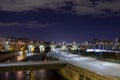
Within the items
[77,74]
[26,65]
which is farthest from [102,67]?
[26,65]

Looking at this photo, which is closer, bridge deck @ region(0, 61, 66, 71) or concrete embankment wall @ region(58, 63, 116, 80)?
concrete embankment wall @ region(58, 63, 116, 80)

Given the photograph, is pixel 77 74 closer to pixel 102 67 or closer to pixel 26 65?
pixel 102 67

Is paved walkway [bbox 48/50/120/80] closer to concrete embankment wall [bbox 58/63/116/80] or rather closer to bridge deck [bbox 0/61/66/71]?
concrete embankment wall [bbox 58/63/116/80]

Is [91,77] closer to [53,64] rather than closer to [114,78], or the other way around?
[114,78]

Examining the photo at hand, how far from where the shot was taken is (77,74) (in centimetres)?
4619

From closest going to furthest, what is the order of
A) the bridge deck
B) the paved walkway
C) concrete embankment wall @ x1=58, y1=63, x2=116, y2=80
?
the paved walkway, concrete embankment wall @ x1=58, y1=63, x2=116, y2=80, the bridge deck

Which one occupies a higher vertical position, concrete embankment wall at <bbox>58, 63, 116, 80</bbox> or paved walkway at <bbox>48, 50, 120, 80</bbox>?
paved walkway at <bbox>48, 50, 120, 80</bbox>

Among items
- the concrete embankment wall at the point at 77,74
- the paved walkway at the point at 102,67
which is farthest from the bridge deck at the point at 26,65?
the paved walkway at the point at 102,67

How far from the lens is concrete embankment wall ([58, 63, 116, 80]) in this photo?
34997 millimetres

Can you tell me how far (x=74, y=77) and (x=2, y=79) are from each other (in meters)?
15.6

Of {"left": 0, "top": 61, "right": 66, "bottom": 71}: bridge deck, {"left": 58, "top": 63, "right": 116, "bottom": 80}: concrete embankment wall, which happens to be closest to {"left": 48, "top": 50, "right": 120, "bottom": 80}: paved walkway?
{"left": 58, "top": 63, "right": 116, "bottom": 80}: concrete embankment wall

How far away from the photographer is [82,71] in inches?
1654

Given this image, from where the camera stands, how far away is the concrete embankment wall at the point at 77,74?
1378 inches

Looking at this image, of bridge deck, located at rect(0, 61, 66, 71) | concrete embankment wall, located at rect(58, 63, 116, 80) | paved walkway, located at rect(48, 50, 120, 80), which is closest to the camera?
paved walkway, located at rect(48, 50, 120, 80)
